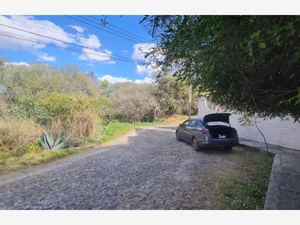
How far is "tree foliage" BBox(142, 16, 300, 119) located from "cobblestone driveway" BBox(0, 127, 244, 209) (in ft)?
5.22

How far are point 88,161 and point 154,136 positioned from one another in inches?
140

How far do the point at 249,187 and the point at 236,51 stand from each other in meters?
2.61

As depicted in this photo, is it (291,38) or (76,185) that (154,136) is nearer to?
(76,185)

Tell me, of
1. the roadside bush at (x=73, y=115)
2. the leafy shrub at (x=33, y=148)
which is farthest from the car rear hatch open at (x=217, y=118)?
the leafy shrub at (x=33, y=148)

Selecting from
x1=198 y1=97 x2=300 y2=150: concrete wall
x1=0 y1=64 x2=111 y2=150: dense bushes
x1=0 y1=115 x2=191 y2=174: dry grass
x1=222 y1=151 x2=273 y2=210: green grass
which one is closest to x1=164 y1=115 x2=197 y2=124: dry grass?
x1=0 y1=115 x2=191 y2=174: dry grass

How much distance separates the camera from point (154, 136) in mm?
8125

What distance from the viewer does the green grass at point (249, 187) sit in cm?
274

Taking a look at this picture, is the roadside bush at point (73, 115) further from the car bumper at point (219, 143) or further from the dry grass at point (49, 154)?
the car bumper at point (219, 143)

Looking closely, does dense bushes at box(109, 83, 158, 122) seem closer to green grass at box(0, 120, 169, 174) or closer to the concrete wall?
green grass at box(0, 120, 169, 174)

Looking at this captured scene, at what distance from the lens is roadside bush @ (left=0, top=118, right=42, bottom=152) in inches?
186

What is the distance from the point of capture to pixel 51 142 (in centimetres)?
568

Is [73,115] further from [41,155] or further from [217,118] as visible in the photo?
[217,118]

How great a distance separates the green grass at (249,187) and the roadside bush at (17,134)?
4291 mm

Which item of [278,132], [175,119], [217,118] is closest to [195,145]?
[217,118]
